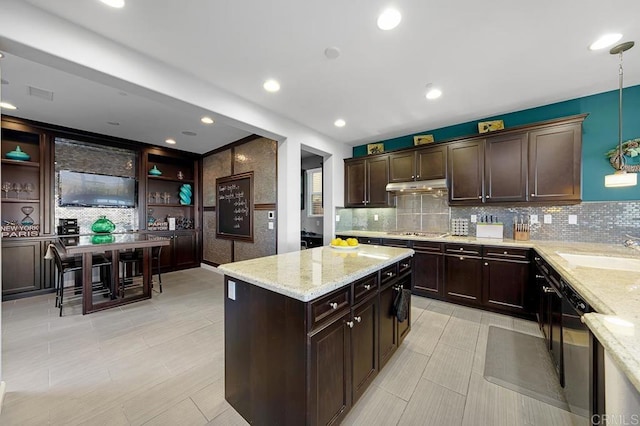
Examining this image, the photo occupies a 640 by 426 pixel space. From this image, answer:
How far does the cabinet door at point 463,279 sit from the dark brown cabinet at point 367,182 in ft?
4.89

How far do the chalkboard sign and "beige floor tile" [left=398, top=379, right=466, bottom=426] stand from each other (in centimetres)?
360

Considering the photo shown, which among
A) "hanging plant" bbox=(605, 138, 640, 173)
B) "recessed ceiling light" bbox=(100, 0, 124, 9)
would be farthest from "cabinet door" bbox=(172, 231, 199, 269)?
"hanging plant" bbox=(605, 138, 640, 173)

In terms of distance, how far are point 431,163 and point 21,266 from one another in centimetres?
667

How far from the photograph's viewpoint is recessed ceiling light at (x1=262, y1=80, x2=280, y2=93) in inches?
102

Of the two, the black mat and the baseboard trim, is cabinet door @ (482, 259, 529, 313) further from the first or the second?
the baseboard trim

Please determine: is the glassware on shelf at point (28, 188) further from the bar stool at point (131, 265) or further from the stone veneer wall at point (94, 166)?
the bar stool at point (131, 265)

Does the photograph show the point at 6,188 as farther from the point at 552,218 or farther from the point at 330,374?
the point at 552,218

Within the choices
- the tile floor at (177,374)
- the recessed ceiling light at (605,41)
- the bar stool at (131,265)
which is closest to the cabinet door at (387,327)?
the tile floor at (177,374)

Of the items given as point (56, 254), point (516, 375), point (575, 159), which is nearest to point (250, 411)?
point (516, 375)

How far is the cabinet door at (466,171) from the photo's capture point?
11.4 feet

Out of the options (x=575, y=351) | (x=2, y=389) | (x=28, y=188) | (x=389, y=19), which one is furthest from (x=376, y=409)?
(x=28, y=188)

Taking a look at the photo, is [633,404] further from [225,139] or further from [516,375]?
[225,139]

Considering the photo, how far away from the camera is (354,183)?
4.78 meters

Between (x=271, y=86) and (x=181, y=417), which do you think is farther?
(x=271, y=86)
